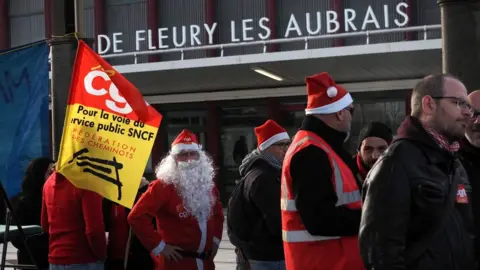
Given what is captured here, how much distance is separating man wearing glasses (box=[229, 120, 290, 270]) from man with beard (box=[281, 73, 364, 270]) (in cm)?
165

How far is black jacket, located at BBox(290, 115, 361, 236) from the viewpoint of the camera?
4.73m

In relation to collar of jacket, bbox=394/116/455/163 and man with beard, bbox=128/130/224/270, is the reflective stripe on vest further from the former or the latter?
man with beard, bbox=128/130/224/270

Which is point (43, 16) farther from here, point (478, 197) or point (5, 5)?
point (478, 197)

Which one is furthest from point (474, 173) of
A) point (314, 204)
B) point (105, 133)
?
point (105, 133)

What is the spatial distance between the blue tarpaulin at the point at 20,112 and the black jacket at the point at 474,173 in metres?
3.93

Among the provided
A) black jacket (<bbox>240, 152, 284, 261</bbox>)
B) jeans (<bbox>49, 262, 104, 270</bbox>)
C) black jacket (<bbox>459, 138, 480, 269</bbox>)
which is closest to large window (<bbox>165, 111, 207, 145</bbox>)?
jeans (<bbox>49, 262, 104, 270</bbox>)

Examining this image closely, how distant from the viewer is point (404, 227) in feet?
12.8

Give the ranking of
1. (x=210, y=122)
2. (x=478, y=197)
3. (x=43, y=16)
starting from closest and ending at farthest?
(x=478, y=197)
(x=210, y=122)
(x=43, y=16)

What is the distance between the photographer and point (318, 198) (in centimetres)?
474

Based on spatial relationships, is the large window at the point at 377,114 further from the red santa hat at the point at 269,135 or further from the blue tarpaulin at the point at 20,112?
the red santa hat at the point at 269,135

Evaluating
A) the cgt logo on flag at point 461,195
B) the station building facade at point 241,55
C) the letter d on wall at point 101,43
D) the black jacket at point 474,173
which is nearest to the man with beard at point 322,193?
the black jacket at point 474,173

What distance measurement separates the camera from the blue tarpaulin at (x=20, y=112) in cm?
788

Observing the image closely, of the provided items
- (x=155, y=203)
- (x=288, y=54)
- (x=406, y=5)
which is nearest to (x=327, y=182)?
(x=155, y=203)

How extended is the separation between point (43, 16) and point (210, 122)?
250 inches
